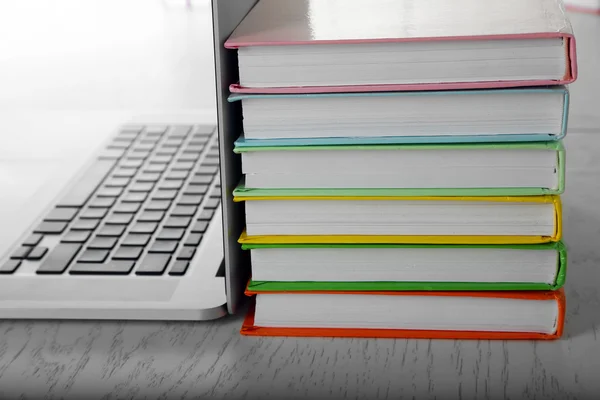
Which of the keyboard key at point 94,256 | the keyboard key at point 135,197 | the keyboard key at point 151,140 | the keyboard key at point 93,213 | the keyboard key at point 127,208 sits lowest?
the keyboard key at point 151,140

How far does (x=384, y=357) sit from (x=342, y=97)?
19 centimetres

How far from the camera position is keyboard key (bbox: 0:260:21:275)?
0.72 metres

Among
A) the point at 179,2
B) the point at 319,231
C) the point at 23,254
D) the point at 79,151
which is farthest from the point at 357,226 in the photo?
the point at 179,2

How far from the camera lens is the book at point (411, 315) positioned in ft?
1.99

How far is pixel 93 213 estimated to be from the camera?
34.0 inches

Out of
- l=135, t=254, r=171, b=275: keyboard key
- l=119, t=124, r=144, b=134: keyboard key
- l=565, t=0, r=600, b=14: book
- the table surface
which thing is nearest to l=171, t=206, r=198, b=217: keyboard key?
l=135, t=254, r=171, b=275: keyboard key

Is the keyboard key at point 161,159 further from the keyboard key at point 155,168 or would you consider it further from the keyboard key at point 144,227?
the keyboard key at point 144,227

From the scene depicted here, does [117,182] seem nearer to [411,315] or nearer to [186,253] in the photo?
[186,253]

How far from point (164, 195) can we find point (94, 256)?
0.18 metres

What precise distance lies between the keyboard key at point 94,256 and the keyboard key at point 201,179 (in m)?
0.21

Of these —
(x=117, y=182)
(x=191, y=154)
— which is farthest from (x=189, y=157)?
(x=117, y=182)

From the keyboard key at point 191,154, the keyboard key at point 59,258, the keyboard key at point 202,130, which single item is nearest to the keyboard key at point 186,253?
the keyboard key at point 59,258

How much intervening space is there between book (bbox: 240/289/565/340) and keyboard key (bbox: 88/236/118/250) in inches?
7.9

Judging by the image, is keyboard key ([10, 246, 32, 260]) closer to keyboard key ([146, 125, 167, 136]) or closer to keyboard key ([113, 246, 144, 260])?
keyboard key ([113, 246, 144, 260])
